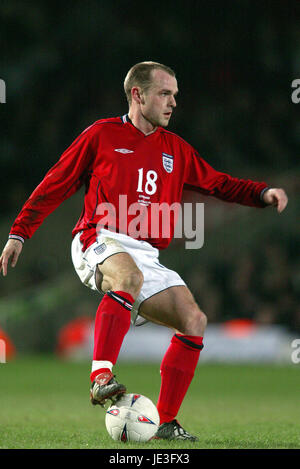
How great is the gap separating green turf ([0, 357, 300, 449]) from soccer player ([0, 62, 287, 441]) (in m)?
0.48

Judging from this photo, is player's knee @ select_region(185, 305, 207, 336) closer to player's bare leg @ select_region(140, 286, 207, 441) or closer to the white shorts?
player's bare leg @ select_region(140, 286, 207, 441)

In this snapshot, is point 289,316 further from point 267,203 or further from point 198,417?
point 267,203

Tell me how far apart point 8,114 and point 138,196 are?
14126mm

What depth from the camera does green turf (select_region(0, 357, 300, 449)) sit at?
468cm

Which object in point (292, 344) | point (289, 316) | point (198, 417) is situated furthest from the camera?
point (289, 316)

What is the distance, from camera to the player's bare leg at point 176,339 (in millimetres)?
4809

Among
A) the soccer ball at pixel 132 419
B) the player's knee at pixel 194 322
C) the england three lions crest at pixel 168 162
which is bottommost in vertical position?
Result: the soccer ball at pixel 132 419

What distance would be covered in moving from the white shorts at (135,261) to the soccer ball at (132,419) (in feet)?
2.01

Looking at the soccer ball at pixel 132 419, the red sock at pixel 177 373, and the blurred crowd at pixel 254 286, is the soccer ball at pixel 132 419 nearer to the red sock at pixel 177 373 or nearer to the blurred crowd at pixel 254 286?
the red sock at pixel 177 373

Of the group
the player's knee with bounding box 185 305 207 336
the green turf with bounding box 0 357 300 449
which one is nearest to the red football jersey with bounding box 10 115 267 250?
the player's knee with bounding box 185 305 207 336

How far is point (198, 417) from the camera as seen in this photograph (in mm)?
6492

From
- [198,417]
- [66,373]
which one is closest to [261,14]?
[66,373]

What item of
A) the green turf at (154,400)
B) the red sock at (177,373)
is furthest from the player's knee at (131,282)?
the green turf at (154,400)

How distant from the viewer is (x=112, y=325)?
442 cm
